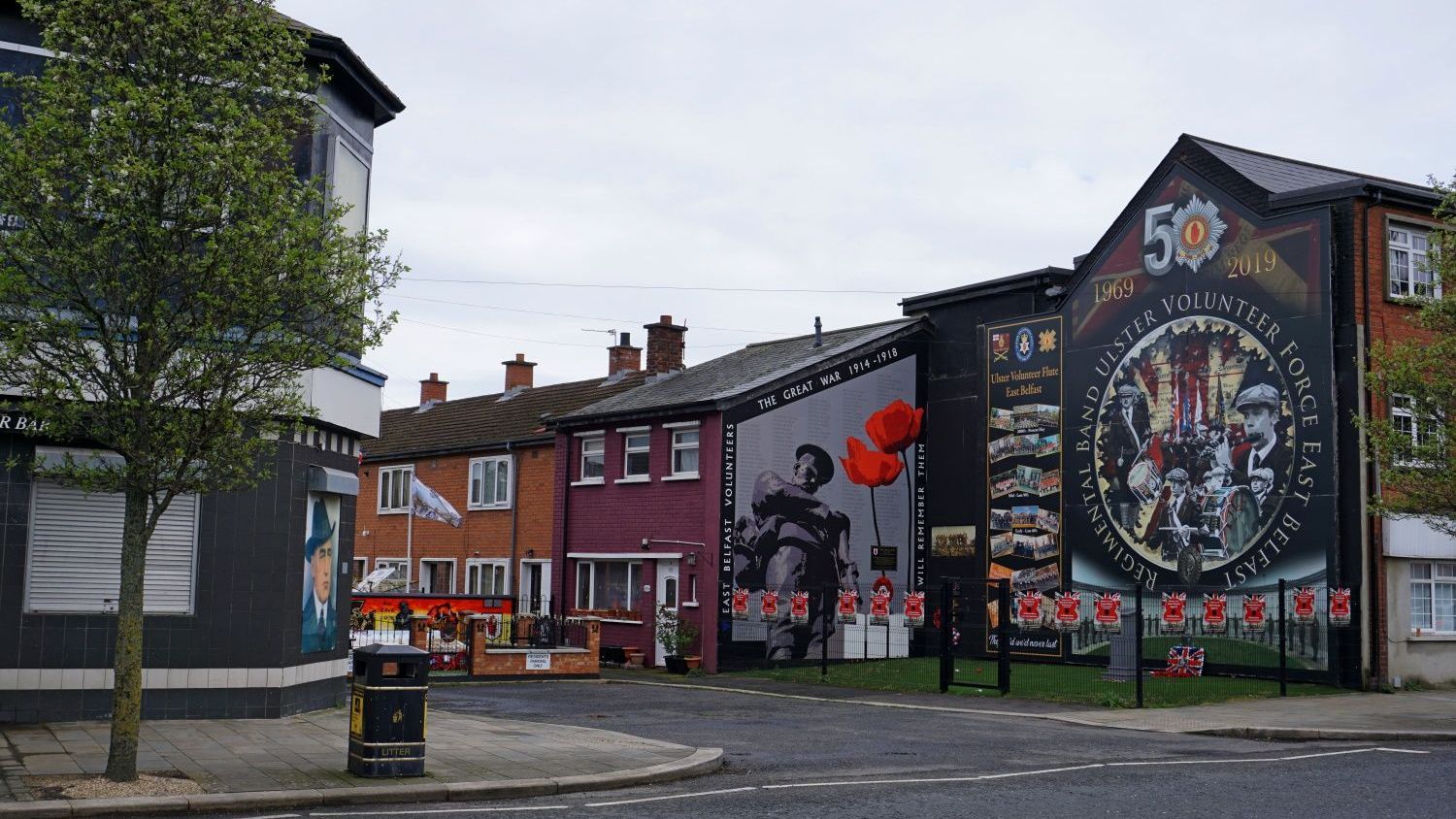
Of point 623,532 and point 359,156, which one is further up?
point 359,156

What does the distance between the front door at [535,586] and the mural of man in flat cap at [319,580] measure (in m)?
18.8

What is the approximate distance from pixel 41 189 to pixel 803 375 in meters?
24.3

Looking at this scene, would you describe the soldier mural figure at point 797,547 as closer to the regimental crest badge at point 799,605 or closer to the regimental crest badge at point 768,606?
the regimental crest badge at point 768,606

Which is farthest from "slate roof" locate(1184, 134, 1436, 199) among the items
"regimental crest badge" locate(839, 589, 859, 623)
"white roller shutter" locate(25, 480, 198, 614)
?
Result: "white roller shutter" locate(25, 480, 198, 614)

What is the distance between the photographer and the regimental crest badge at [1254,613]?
1078 inches

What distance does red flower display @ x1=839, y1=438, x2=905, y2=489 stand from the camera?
35656 mm

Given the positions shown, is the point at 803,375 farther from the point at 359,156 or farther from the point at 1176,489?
the point at 359,156

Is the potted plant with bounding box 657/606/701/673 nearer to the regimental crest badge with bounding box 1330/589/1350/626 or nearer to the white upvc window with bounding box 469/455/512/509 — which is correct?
the white upvc window with bounding box 469/455/512/509

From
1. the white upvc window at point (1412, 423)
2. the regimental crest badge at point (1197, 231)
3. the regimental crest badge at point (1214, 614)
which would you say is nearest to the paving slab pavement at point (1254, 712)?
the regimental crest badge at point (1214, 614)

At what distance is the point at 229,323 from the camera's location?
1291 cm

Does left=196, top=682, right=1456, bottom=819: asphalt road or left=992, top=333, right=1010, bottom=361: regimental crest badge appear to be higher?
left=992, top=333, right=1010, bottom=361: regimental crest badge

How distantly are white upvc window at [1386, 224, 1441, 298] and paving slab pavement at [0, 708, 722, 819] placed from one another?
18.3 metres

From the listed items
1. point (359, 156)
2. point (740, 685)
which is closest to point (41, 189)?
point (359, 156)

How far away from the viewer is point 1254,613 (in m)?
27.4
